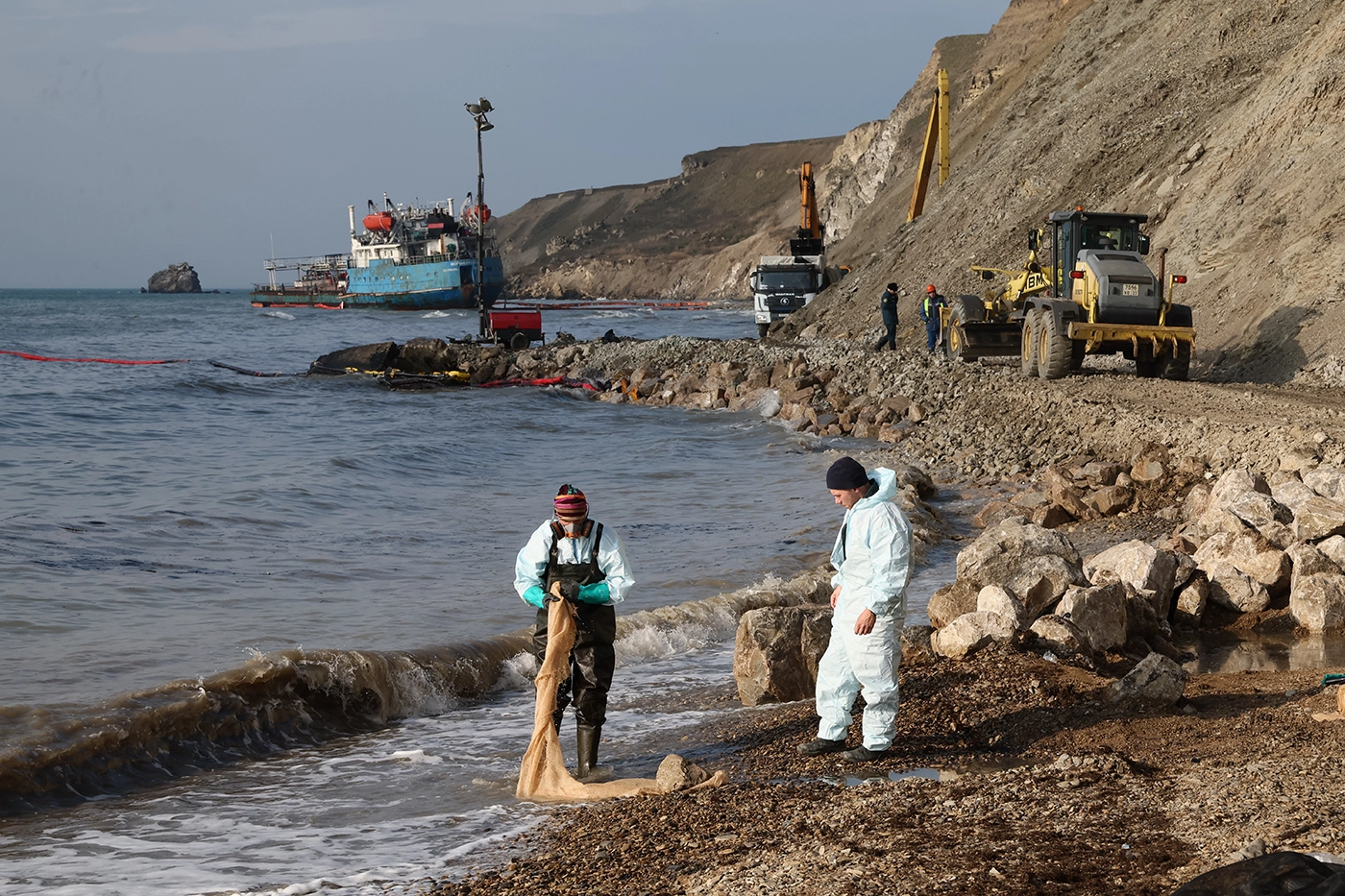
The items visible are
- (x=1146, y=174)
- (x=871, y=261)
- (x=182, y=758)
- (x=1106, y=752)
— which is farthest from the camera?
(x=871, y=261)

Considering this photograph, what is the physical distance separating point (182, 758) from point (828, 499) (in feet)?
29.5

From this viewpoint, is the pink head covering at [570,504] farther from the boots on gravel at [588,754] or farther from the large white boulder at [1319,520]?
the large white boulder at [1319,520]

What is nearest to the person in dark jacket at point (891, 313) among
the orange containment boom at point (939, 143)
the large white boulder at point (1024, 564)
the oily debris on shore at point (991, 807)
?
the orange containment boom at point (939, 143)

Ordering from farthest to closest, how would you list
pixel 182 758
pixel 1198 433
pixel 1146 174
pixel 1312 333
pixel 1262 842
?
pixel 1146 174 → pixel 1312 333 → pixel 1198 433 → pixel 182 758 → pixel 1262 842

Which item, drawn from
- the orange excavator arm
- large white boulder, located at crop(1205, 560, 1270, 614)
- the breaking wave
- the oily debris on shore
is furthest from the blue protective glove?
the orange excavator arm

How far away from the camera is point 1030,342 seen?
19.1m

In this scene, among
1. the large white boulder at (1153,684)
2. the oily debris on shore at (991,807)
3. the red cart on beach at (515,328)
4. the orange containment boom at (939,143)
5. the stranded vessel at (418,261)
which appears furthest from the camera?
the stranded vessel at (418,261)

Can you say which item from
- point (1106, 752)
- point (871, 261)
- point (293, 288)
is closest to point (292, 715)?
point (1106, 752)

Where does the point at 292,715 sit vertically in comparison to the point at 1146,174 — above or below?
below

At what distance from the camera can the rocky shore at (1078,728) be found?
4.17m

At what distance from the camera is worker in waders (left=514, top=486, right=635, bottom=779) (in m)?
5.51

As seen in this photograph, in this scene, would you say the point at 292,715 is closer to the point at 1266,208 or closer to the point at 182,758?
the point at 182,758

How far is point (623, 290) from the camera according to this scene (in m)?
146

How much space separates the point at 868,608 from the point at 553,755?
61.6 inches
